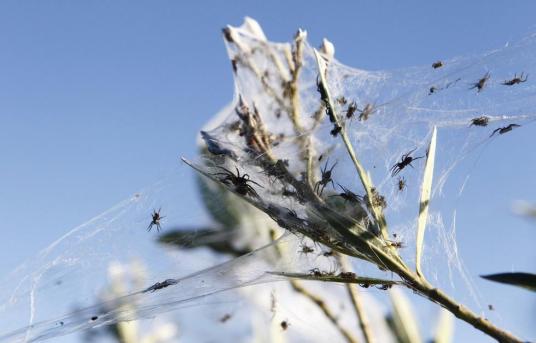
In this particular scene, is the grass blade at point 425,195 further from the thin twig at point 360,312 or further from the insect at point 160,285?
the insect at point 160,285

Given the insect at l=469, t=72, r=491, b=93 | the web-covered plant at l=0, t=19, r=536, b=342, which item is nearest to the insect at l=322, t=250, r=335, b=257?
the web-covered plant at l=0, t=19, r=536, b=342

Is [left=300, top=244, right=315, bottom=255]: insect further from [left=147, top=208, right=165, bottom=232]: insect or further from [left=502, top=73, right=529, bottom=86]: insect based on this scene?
[left=502, top=73, right=529, bottom=86]: insect

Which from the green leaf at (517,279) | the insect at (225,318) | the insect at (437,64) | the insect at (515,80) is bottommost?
the green leaf at (517,279)

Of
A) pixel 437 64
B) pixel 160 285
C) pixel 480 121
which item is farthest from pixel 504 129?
pixel 160 285

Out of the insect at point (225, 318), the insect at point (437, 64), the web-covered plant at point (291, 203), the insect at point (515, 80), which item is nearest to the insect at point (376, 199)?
the web-covered plant at point (291, 203)

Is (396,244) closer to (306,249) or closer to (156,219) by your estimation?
(306,249)

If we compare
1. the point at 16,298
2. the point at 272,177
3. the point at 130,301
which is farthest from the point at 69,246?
the point at 272,177
